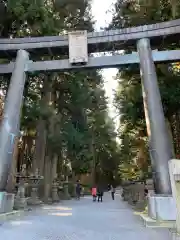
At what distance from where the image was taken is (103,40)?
1110 centimetres

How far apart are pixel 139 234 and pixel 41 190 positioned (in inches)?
540

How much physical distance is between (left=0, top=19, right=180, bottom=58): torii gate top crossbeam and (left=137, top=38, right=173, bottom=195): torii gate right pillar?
0.87 meters

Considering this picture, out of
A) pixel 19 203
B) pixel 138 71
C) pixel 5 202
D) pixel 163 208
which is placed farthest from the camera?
pixel 138 71

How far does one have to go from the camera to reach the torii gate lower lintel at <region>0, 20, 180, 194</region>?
8758mm

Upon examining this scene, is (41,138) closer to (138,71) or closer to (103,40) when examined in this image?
(138,71)

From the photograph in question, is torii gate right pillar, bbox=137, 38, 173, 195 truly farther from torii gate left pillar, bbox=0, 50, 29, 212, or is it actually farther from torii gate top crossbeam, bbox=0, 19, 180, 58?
torii gate left pillar, bbox=0, 50, 29, 212

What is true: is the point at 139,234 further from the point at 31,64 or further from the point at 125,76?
the point at 125,76

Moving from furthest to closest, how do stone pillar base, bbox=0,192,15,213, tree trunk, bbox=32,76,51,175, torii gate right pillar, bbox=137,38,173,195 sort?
tree trunk, bbox=32,76,51,175
stone pillar base, bbox=0,192,15,213
torii gate right pillar, bbox=137,38,173,195

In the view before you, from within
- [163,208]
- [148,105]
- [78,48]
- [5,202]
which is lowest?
[163,208]

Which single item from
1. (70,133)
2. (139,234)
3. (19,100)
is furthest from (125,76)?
(139,234)

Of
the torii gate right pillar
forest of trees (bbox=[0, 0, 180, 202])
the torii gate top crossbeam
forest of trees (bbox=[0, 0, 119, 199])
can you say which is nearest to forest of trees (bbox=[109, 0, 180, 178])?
forest of trees (bbox=[0, 0, 180, 202])

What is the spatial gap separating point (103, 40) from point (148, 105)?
134 inches

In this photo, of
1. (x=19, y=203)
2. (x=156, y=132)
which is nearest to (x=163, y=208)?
(x=156, y=132)

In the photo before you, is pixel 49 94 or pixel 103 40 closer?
pixel 103 40
